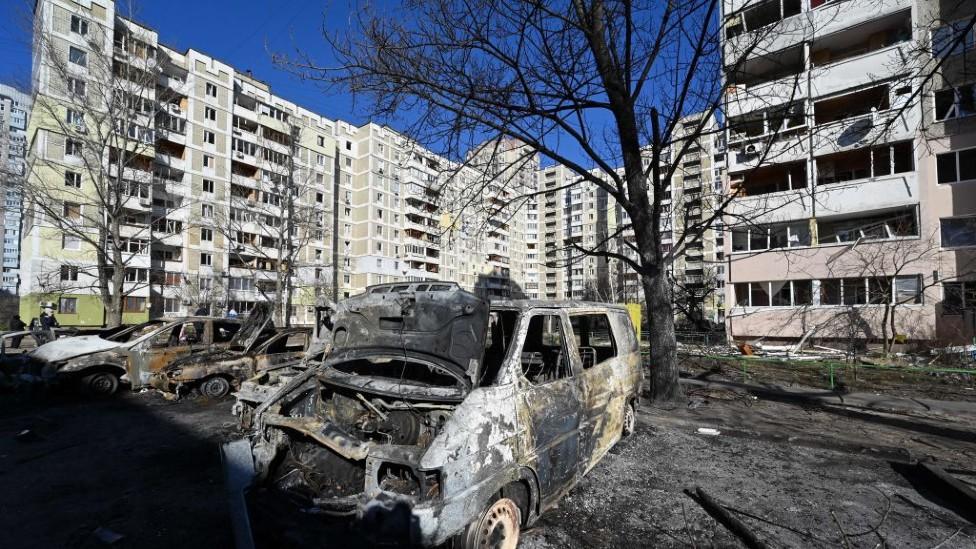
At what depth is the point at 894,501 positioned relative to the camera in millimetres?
3947

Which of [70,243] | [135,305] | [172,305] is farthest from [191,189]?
[135,305]

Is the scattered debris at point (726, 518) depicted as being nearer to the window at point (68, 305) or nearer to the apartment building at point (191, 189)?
the apartment building at point (191, 189)

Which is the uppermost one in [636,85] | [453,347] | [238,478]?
[636,85]

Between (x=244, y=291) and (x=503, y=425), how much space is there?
44.0 meters

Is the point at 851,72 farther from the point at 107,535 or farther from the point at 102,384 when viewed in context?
the point at 102,384

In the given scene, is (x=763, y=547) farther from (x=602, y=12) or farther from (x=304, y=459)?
(x=602, y=12)

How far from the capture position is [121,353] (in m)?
8.36

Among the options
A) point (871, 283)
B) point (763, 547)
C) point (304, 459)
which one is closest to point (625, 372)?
point (763, 547)

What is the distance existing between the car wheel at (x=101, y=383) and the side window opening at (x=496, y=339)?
28.6ft

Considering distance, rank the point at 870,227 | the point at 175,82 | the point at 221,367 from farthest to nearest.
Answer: the point at 175,82, the point at 870,227, the point at 221,367

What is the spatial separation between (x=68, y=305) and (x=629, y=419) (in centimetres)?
4129

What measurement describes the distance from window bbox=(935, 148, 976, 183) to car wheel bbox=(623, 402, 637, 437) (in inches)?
809

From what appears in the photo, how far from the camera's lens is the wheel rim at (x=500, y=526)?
2660 mm

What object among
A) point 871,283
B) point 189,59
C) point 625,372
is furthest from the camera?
point 189,59
